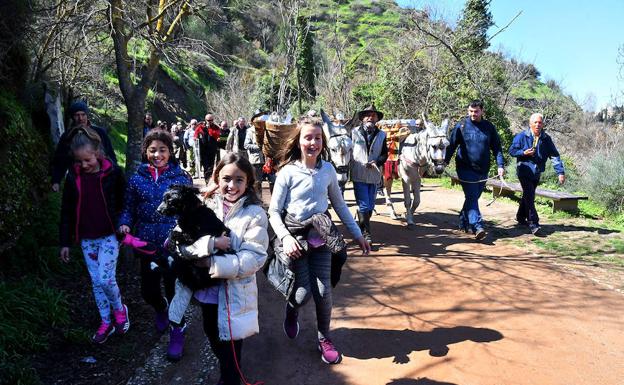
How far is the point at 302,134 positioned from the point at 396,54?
57.2 ft

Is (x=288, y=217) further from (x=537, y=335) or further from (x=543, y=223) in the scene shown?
(x=543, y=223)

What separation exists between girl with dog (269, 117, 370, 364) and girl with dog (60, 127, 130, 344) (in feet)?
4.64

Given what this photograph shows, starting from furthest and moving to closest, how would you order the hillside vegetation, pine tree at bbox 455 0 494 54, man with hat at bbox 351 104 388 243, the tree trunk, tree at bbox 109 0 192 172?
pine tree at bbox 455 0 494 54
man with hat at bbox 351 104 388 243
the tree trunk
tree at bbox 109 0 192 172
the hillside vegetation

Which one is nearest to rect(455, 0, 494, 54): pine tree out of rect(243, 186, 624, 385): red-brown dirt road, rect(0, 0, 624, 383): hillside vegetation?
rect(0, 0, 624, 383): hillside vegetation

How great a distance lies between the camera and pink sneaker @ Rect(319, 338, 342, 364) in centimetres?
340

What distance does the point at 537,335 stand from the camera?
3.86 metres

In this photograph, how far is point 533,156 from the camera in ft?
24.0

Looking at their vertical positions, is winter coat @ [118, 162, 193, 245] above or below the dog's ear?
below

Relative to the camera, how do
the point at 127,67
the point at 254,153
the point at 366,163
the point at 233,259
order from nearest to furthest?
1. the point at 233,259
2. the point at 127,67
3. the point at 366,163
4. the point at 254,153

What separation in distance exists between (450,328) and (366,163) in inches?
119

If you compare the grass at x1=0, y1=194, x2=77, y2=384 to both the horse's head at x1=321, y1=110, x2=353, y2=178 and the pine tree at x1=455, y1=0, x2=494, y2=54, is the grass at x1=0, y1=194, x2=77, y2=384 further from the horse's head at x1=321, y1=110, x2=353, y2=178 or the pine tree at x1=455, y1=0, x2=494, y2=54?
the pine tree at x1=455, y1=0, x2=494, y2=54

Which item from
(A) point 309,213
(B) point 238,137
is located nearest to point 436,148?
(A) point 309,213

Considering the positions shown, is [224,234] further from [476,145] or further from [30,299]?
[476,145]

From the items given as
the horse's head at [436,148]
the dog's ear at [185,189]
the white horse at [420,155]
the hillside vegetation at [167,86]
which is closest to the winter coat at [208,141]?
the hillside vegetation at [167,86]
